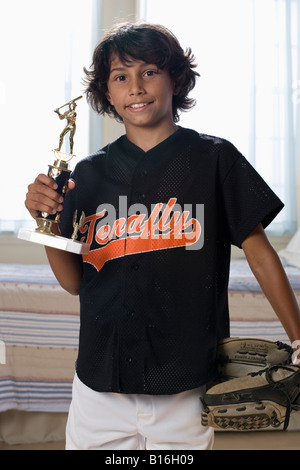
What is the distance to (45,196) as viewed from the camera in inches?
40.0

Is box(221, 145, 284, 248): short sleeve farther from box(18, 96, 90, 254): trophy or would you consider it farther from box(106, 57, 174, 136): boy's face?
box(18, 96, 90, 254): trophy

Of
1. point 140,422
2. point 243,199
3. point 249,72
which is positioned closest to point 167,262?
point 243,199

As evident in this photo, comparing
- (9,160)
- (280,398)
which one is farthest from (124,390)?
(9,160)

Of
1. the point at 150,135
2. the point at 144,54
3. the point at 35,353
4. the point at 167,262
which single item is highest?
the point at 144,54

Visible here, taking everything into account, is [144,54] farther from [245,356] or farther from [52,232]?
[245,356]

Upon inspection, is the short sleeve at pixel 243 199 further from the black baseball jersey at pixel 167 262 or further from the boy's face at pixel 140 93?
the boy's face at pixel 140 93

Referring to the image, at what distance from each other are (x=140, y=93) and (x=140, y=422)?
57 cm

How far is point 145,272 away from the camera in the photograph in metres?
1.04

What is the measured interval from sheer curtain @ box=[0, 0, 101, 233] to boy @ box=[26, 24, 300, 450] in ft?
6.96

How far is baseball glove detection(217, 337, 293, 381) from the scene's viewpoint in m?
1.06

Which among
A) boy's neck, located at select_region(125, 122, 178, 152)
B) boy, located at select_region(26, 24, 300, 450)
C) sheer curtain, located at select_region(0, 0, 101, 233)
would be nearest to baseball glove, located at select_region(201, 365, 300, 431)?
boy, located at select_region(26, 24, 300, 450)

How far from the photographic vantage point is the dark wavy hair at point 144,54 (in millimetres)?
1080

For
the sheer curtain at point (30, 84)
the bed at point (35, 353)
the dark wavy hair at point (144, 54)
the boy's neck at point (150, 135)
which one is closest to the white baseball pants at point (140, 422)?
the boy's neck at point (150, 135)

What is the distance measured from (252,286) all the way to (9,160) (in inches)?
63.3
